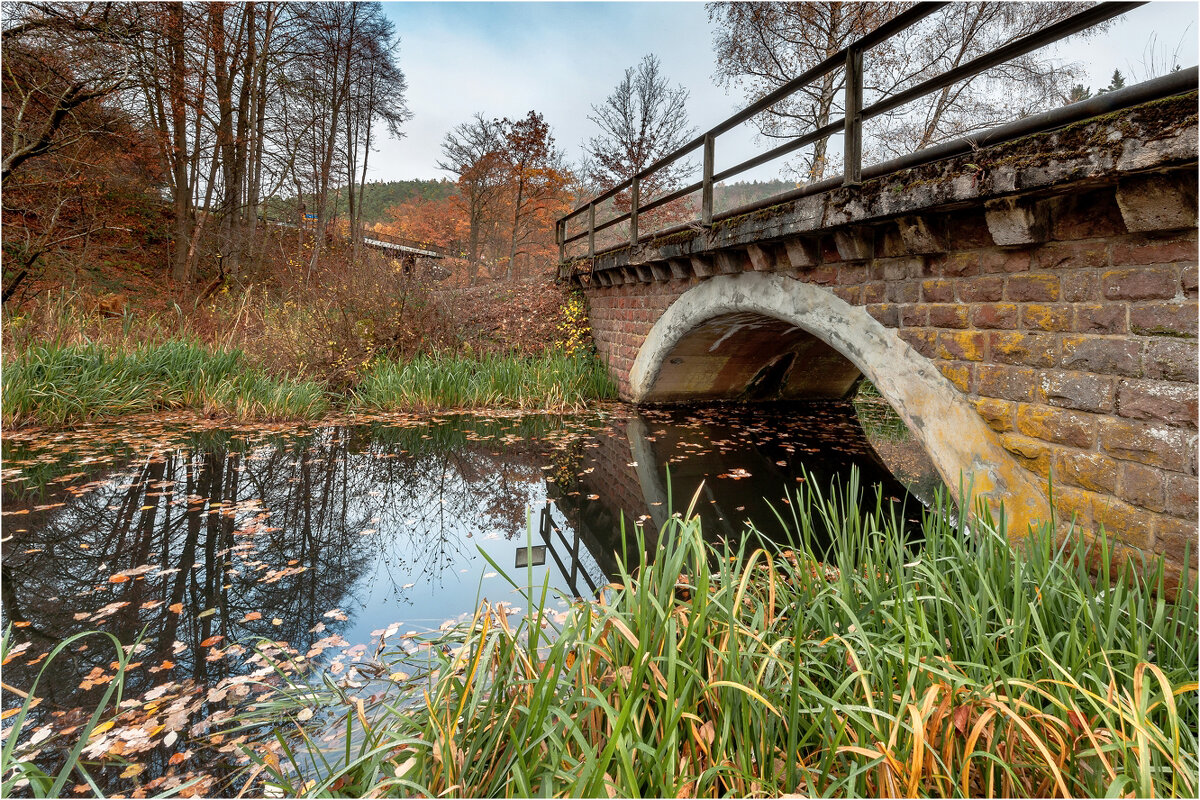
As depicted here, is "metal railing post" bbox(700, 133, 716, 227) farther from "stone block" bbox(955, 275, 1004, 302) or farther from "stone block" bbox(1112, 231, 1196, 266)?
"stone block" bbox(1112, 231, 1196, 266)

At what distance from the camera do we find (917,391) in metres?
3.75

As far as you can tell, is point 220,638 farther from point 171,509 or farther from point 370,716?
point 171,509

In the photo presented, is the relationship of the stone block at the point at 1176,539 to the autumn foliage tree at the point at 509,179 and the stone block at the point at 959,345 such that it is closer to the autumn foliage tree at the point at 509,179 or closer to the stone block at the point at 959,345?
the stone block at the point at 959,345

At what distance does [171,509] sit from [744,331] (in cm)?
624

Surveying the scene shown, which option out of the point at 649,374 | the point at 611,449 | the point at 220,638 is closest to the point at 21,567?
the point at 220,638

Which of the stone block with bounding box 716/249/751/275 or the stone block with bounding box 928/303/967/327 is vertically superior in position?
the stone block with bounding box 716/249/751/275

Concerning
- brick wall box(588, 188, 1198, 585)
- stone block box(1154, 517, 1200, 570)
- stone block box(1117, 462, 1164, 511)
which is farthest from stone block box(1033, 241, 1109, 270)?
stone block box(1154, 517, 1200, 570)

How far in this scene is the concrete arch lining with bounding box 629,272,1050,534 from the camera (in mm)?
3186

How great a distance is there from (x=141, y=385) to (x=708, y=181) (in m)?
6.77

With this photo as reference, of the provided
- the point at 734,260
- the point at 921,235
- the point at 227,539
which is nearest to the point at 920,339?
the point at 921,235

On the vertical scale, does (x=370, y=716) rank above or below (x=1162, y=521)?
below

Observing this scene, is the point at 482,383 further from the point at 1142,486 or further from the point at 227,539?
the point at 1142,486

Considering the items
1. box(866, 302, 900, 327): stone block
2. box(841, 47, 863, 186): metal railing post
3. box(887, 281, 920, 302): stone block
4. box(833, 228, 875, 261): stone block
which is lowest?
box(866, 302, 900, 327): stone block

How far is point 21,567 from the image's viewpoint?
10.7 feet
